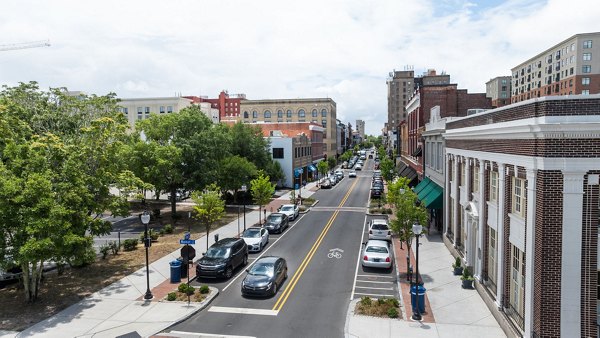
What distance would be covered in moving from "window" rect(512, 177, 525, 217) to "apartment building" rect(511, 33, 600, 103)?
7570 cm

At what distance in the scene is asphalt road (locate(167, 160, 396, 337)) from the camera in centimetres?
1669

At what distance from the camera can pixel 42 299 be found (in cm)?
1980

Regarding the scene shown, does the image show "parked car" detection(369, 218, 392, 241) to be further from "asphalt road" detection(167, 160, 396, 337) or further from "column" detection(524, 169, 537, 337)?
"column" detection(524, 169, 537, 337)

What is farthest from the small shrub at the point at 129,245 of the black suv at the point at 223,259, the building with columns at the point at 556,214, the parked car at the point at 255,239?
the building with columns at the point at 556,214

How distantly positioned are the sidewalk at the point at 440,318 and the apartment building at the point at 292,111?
93.3m

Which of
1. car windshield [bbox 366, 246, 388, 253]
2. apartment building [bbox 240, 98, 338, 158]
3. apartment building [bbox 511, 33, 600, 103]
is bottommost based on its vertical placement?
car windshield [bbox 366, 246, 388, 253]

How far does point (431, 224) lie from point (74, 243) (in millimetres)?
28653

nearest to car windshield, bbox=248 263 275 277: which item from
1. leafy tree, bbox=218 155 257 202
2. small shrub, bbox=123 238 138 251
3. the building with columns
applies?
the building with columns

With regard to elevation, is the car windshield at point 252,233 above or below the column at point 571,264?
below

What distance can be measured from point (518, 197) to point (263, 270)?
1151 cm

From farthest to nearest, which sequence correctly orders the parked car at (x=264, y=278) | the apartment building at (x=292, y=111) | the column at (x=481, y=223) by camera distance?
the apartment building at (x=292, y=111), the column at (x=481, y=223), the parked car at (x=264, y=278)

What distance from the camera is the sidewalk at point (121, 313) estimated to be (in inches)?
635

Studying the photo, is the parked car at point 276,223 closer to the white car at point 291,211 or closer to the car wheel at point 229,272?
the white car at point 291,211

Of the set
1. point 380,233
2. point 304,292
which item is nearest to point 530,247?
point 304,292
